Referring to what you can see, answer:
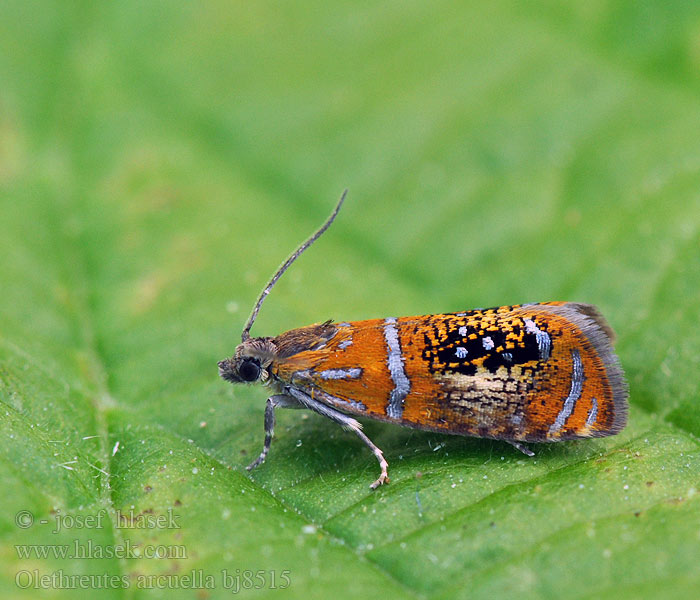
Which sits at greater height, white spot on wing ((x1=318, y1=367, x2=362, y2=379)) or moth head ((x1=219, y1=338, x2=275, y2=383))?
moth head ((x1=219, y1=338, x2=275, y2=383))

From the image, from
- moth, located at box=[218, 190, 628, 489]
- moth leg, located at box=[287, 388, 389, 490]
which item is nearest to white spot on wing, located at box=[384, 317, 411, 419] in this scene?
moth, located at box=[218, 190, 628, 489]

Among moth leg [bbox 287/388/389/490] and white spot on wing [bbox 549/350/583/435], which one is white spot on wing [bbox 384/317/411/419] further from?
white spot on wing [bbox 549/350/583/435]

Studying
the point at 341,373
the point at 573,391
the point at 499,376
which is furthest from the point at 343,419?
the point at 573,391

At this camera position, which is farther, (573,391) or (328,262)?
(328,262)

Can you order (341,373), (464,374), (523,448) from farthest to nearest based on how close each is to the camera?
(341,373) → (464,374) → (523,448)

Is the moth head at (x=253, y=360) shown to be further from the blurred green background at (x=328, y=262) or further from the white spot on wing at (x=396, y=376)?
the white spot on wing at (x=396, y=376)

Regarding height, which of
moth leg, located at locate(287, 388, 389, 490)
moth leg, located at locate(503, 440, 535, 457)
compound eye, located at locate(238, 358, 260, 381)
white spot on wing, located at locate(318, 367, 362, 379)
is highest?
compound eye, located at locate(238, 358, 260, 381)

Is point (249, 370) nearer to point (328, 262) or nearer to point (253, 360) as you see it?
point (253, 360)

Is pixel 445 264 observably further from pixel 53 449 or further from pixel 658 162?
pixel 53 449
